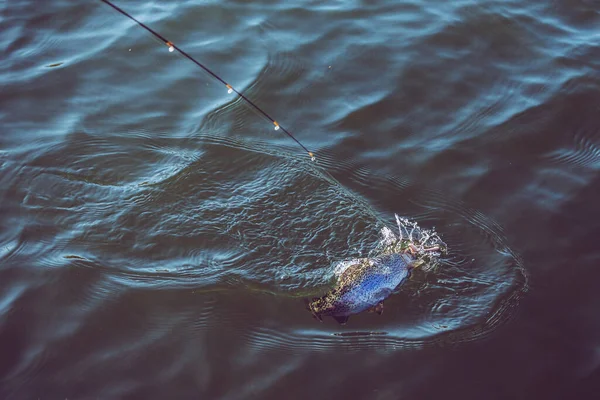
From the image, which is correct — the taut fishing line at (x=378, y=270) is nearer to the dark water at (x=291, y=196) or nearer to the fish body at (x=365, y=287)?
the fish body at (x=365, y=287)

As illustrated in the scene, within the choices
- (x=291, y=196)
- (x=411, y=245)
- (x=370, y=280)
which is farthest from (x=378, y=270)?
(x=291, y=196)

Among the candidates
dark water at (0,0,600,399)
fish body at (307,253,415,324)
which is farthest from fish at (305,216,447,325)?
dark water at (0,0,600,399)

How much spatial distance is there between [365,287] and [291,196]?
50.5 inches

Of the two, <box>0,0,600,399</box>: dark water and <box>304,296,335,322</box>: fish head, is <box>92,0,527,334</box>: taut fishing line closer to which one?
<box>304,296,335,322</box>: fish head

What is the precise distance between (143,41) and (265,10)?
5.13ft

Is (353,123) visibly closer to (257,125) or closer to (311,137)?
(311,137)

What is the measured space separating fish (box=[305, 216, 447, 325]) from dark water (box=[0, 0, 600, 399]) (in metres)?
0.10

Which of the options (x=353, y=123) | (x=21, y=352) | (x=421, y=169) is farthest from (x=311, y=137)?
(x=21, y=352)

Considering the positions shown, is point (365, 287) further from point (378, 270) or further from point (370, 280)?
point (378, 270)

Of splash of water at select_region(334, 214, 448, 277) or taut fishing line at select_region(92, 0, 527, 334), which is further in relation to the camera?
splash of water at select_region(334, 214, 448, 277)

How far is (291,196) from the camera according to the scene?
5.04 meters

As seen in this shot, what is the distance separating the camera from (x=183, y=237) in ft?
15.6

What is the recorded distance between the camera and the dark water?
402cm

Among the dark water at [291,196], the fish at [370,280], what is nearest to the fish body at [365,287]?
the fish at [370,280]
